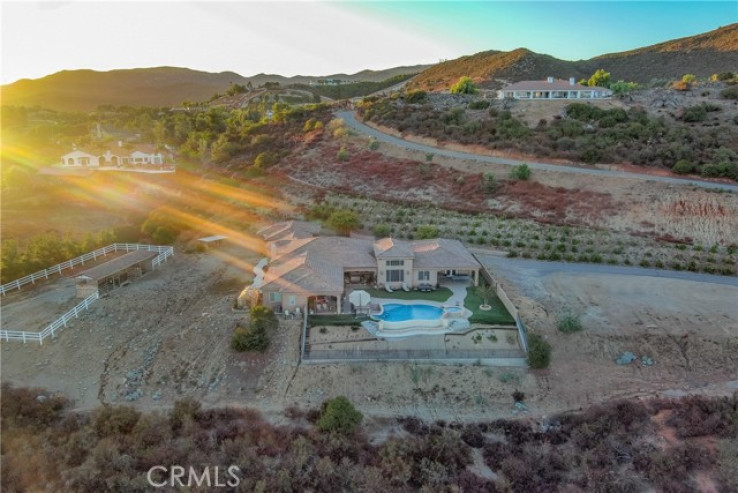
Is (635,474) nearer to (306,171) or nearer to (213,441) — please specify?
(213,441)

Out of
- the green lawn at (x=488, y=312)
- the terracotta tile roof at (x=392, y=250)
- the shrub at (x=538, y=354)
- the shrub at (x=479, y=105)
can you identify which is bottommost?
the shrub at (x=538, y=354)

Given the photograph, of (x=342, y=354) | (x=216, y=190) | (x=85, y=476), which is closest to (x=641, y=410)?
(x=342, y=354)

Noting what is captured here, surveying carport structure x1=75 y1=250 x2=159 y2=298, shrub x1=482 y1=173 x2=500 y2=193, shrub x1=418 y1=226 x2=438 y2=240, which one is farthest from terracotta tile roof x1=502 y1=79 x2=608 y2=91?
carport structure x1=75 y1=250 x2=159 y2=298

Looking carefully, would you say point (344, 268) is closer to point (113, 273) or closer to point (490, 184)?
point (113, 273)

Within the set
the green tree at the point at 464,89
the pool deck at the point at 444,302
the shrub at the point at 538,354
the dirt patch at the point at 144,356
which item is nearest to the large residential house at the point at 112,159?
the green tree at the point at 464,89

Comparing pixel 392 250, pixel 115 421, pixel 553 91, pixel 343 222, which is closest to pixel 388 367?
pixel 392 250

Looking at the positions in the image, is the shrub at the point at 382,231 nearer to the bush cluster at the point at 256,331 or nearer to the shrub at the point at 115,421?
the bush cluster at the point at 256,331

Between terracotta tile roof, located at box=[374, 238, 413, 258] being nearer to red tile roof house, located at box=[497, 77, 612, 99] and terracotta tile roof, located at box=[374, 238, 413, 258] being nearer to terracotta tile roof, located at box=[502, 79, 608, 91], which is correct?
red tile roof house, located at box=[497, 77, 612, 99]
